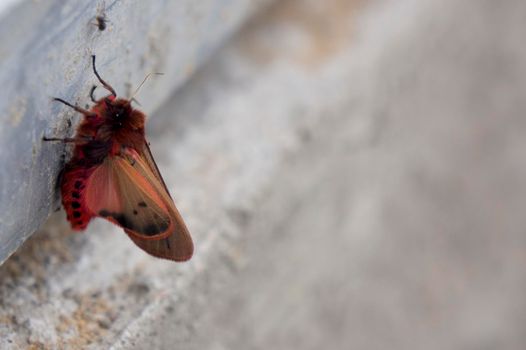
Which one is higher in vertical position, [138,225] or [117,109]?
[117,109]

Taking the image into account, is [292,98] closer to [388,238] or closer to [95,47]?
[388,238]

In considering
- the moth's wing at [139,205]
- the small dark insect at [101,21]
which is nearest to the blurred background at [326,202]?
the small dark insect at [101,21]

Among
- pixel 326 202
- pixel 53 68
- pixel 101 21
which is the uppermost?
pixel 326 202

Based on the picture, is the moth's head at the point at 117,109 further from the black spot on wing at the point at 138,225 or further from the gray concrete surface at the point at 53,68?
the black spot on wing at the point at 138,225

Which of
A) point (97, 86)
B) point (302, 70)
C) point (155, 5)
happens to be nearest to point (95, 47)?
point (97, 86)

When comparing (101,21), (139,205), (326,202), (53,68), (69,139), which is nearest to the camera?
(53,68)

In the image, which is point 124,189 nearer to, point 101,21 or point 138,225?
point 138,225

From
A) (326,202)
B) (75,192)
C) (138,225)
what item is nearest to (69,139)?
(75,192)
